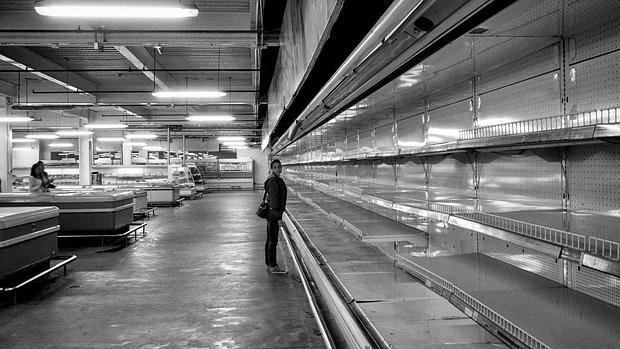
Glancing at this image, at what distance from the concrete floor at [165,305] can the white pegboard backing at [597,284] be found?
2.19 meters

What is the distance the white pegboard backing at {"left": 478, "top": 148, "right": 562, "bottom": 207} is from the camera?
1.95 m

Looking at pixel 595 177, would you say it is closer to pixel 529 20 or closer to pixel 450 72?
pixel 529 20

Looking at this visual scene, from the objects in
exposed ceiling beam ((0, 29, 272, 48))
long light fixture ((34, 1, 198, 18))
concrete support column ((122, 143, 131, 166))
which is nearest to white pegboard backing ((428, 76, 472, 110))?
long light fixture ((34, 1, 198, 18))

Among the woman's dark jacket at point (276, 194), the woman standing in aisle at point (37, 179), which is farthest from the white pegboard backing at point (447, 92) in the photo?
the woman standing in aisle at point (37, 179)

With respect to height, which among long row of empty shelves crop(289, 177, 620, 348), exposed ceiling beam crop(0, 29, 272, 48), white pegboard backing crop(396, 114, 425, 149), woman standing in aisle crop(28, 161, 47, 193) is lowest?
long row of empty shelves crop(289, 177, 620, 348)

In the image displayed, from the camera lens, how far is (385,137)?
4332mm

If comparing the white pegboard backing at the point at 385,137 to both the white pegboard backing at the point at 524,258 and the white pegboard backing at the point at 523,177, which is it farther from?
the white pegboard backing at the point at 524,258

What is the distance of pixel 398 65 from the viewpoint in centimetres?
198

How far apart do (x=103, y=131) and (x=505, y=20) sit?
22232mm

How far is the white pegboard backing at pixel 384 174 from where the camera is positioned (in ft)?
13.7

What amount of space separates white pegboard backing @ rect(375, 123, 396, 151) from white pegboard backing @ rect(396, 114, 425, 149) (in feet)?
0.46

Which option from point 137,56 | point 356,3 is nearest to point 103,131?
point 137,56

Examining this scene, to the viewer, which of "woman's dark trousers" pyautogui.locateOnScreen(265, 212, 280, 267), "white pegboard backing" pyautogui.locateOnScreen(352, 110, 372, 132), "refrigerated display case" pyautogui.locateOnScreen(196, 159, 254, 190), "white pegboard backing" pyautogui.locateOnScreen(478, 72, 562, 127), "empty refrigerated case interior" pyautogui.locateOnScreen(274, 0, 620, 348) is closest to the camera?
"empty refrigerated case interior" pyautogui.locateOnScreen(274, 0, 620, 348)

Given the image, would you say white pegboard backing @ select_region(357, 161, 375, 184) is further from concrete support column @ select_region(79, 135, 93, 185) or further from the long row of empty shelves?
concrete support column @ select_region(79, 135, 93, 185)
